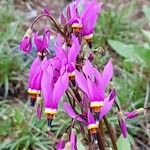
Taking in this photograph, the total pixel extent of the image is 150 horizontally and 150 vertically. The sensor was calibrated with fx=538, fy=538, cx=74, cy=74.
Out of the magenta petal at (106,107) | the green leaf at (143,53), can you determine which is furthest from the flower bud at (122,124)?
the green leaf at (143,53)

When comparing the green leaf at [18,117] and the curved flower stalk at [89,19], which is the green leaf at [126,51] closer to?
the green leaf at [18,117]

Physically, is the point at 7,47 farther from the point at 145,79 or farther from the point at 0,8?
the point at 145,79

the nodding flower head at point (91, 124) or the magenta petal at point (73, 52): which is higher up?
the magenta petal at point (73, 52)

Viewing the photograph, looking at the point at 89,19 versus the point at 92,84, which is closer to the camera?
the point at 92,84

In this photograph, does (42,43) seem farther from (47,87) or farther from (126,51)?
(126,51)

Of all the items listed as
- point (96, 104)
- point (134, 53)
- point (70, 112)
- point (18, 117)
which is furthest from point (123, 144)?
point (134, 53)

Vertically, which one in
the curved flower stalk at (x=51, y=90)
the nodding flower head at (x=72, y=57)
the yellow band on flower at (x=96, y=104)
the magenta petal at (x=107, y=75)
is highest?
the nodding flower head at (x=72, y=57)

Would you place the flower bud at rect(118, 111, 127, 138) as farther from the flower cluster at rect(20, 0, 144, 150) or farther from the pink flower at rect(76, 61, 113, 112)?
the pink flower at rect(76, 61, 113, 112)

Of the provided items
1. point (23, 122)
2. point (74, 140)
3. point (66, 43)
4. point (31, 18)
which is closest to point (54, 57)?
point (66, 43)
